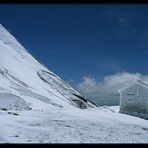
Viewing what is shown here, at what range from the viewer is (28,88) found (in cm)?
4059

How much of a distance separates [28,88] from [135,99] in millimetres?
14961

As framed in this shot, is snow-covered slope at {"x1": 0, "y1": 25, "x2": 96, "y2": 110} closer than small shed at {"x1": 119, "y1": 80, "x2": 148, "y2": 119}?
Yes

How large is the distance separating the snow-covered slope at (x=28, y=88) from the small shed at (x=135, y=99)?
514cm

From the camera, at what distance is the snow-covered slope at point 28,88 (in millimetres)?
31150

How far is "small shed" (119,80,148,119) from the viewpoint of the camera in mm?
45062

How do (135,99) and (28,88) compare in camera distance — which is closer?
(28,88)

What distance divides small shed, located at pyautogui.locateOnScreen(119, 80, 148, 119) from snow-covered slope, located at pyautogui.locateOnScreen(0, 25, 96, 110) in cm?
514

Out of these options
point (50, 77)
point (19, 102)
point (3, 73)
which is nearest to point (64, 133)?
point (19, 102)

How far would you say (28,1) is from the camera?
9375mm

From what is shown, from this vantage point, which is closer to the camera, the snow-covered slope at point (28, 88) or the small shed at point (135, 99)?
the snow-covered slope at point (28, 88)

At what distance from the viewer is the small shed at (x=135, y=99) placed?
45.1 metres

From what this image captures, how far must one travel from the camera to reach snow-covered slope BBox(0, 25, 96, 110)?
102 feet
